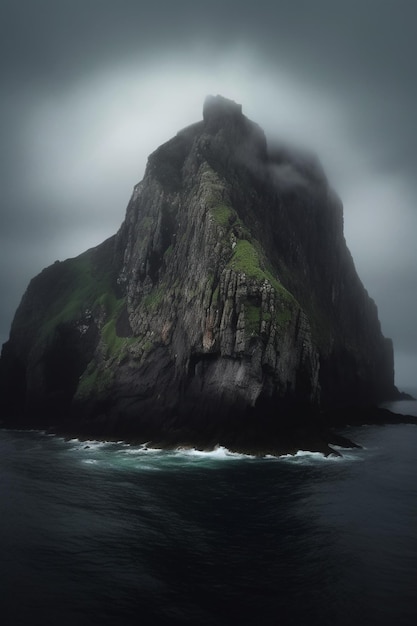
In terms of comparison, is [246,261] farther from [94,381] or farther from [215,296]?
[94,381]

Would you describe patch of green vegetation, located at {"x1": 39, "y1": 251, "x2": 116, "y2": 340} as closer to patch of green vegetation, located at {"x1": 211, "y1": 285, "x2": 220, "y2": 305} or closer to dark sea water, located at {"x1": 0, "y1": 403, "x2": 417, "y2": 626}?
patch of green vegetation, located at {"x1": 211, "y1": 285, "x2": 220, "y2": 305}

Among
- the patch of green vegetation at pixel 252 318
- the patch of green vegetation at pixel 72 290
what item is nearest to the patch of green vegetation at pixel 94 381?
the patch of green vegetation at pixel 72 290

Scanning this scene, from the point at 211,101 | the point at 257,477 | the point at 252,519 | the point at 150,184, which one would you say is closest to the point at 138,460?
the point at 257,477

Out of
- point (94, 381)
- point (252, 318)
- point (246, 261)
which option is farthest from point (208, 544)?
point (94, 381)

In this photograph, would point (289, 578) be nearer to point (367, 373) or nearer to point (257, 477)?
point (257, 477)

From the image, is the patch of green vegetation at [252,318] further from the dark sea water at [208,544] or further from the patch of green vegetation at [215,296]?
the dark sea water at [208,544]

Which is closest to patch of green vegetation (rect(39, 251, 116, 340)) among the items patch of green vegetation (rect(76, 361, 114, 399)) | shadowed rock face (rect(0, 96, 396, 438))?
shadowed rock face (rect(0, 96, 396, 438))
